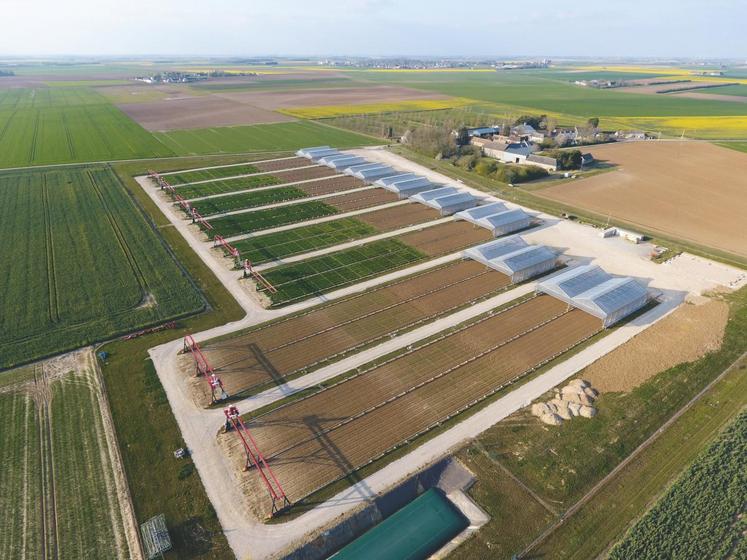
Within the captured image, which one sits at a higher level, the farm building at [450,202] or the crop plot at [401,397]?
the farm building at [450,202]

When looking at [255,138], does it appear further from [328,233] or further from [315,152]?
[328,233]

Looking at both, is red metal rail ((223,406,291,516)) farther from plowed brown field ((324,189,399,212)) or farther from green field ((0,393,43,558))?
plowed brown field ((324,189,399,212))

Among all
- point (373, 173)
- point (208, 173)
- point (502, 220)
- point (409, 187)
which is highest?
point (373, 173)

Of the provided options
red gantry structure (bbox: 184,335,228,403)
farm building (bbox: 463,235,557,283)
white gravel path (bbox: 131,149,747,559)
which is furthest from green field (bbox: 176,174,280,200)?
farm building (bbox: 463,235,557,283)

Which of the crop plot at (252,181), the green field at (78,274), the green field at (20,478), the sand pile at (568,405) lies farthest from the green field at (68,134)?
the sand pile at (568,405)

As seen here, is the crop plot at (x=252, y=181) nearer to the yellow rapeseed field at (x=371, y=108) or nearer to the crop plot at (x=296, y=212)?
the crop plot at (x=296, y=212)

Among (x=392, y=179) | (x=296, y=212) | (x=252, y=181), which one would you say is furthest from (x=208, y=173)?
(x=392, y=179)
